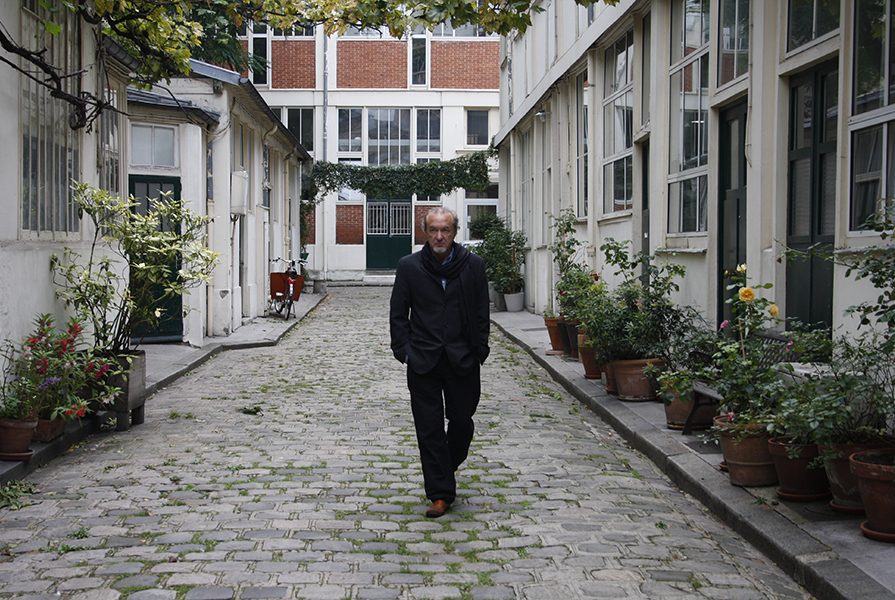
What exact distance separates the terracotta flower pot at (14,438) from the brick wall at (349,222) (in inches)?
1342

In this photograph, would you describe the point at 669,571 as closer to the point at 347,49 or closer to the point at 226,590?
the point at 226,590

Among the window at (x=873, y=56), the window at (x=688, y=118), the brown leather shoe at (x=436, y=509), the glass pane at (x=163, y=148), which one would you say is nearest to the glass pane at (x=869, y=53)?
the window at (x=873, y=56)

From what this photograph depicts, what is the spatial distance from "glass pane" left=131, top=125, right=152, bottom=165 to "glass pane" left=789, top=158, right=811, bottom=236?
416 inches

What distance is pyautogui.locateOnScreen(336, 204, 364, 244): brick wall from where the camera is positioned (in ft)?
135

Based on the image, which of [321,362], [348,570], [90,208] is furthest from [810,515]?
[321,362]

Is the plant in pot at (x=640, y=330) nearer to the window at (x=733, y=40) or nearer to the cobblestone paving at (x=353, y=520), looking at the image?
the cobblestone paving at (x=353, y=520)

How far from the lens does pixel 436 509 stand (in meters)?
6.35

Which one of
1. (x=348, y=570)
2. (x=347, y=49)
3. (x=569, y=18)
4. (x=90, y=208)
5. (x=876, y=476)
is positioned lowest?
(x=348, y=570)

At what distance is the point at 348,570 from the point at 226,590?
66 cm

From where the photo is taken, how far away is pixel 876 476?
5043 millimetres

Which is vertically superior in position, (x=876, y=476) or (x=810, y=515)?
(x=876, y=476)

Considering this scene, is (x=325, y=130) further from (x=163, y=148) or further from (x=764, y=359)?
(x=764, y=359)

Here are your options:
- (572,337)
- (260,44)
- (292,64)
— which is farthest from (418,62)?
(572,337)

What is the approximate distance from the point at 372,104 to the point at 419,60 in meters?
2.62
